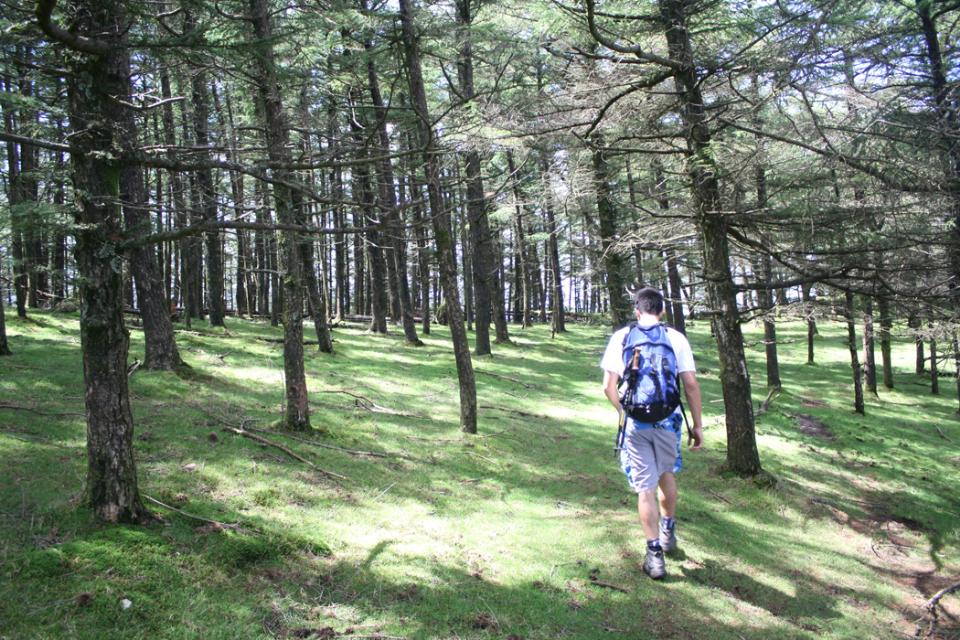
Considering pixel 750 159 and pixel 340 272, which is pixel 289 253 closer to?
pixel 750 159

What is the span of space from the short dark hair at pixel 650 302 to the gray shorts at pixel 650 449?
888mm

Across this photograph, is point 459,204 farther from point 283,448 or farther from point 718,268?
point 718,268

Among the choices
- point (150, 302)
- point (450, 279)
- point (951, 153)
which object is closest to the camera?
point (951, 153)

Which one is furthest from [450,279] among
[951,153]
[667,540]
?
[951,153]

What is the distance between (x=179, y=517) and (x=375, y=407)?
488cm

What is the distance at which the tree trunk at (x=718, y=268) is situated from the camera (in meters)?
7.20

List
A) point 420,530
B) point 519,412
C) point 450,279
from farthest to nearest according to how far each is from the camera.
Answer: point 519,412, point 450,279, point 420,530

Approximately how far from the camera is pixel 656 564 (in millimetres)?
4723

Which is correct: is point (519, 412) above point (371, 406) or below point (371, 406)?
below

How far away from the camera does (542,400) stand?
1220 cm

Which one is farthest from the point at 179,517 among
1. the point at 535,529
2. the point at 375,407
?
the point at 375,407

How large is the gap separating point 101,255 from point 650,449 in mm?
4290

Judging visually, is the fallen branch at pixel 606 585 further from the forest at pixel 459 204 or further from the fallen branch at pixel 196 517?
the fallen branch at pixel 196 517

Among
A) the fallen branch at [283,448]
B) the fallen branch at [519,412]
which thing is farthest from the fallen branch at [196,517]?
the fallen branch at [519,412]
